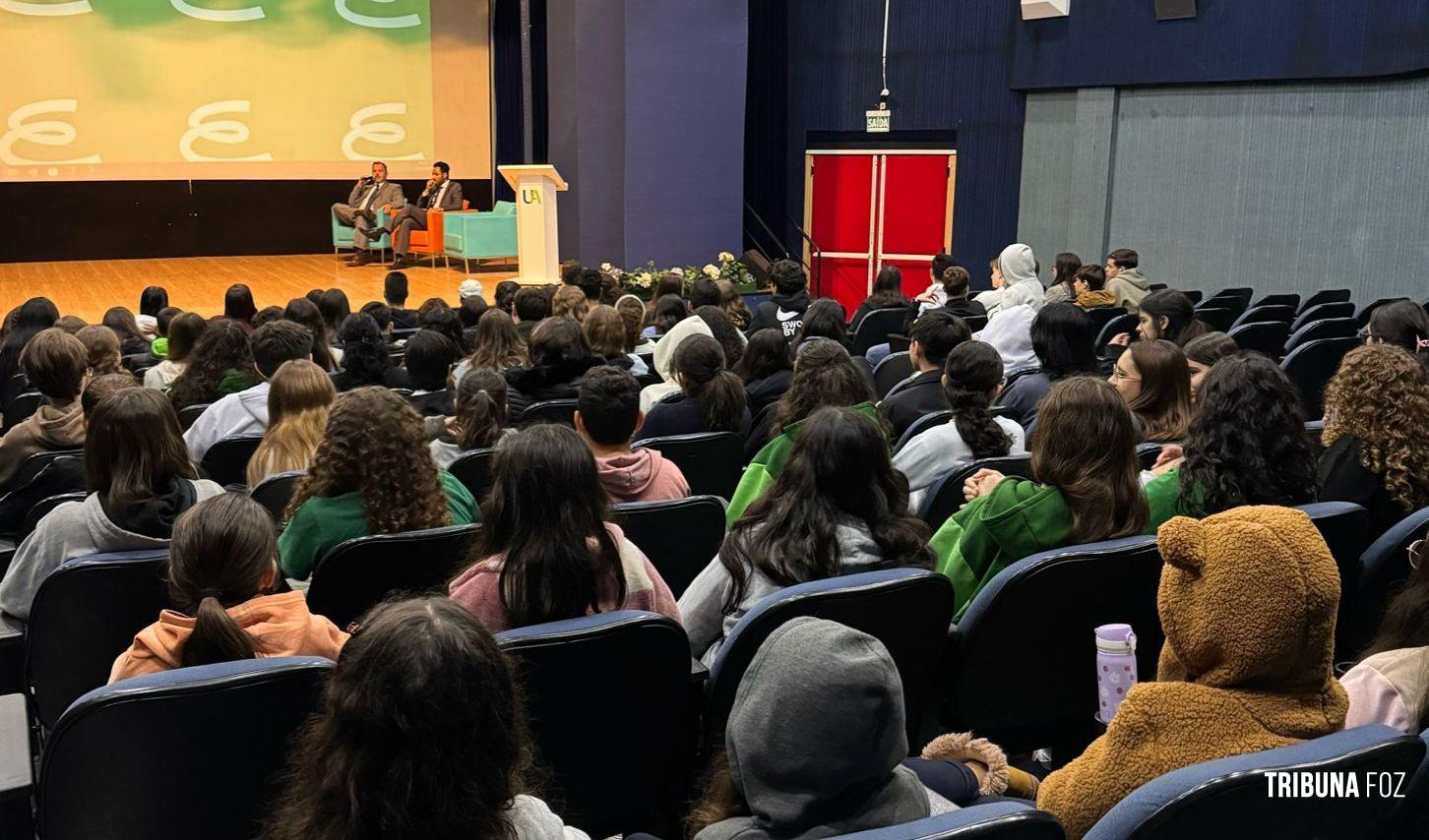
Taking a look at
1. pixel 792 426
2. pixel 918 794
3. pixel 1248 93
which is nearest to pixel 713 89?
pixel 1248 93

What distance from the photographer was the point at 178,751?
191 cm

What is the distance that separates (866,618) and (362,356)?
128 inches

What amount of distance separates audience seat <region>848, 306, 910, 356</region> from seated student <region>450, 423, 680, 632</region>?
5201 millimetres

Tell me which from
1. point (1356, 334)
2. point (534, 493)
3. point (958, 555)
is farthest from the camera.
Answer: point (1356, 334)

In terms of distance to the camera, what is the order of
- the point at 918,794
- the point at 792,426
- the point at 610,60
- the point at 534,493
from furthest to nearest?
the point at 610,60 < the point at 792,426 < the point at 534,493 < the point at 918,794

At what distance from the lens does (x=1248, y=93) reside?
35.1 feet

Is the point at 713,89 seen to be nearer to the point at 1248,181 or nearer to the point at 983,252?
the point at 983,252

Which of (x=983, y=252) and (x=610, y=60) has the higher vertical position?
(x=610, y=60)

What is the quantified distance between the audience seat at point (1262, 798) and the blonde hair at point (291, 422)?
9.49ft

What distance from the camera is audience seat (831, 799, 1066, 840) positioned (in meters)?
1.31

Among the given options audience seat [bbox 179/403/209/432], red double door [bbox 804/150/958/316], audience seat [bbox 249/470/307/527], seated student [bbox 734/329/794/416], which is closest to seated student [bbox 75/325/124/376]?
audience seat [bbox 179/403/209/432]

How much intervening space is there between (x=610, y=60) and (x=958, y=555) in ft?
36.1

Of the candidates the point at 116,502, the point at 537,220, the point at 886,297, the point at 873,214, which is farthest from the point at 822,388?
the point at 873,214

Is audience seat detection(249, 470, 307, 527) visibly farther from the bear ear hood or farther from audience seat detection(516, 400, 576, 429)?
the bear ear hood
